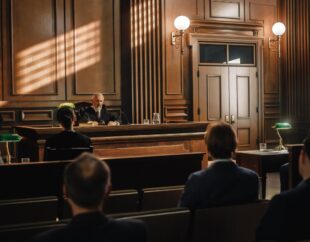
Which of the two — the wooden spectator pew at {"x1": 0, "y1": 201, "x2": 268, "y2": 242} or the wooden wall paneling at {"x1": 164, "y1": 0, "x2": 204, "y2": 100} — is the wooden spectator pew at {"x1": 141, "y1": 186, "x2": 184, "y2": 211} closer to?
the wooden spectator pew at {"x1": 0, "y1": 201, "x2": 268, "y2": 242}

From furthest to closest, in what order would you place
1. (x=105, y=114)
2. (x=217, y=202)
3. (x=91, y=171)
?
(x=105, y=114), (x=217, y=202), (x=91, y=171)

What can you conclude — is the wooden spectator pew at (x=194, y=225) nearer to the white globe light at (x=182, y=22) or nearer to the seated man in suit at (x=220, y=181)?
the seated man in suit at (x=220, y=181)

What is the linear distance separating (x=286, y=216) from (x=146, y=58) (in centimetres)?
662

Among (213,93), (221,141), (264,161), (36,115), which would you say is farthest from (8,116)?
(221,141)

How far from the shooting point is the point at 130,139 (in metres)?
6.45

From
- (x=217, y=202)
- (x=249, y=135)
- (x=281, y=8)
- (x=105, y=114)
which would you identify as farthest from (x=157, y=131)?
(x=281, y=8)

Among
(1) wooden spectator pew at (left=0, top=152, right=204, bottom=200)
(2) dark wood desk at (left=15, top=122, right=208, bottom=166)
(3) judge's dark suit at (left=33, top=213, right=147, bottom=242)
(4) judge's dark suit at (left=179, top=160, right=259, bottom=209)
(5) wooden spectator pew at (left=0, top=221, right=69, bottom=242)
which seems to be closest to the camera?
(3) judge's dark suit at (left=33, top=213, right=147, bottom=242)

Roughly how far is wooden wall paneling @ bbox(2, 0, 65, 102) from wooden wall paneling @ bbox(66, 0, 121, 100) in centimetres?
18

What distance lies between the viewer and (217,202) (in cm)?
264

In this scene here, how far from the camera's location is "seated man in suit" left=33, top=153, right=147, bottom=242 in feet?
5.46

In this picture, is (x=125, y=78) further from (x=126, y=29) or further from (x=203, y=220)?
(x=203, y=220)

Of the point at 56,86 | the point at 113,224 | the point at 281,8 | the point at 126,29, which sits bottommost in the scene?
the point at 113,224

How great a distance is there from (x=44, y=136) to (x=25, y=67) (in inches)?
87.0

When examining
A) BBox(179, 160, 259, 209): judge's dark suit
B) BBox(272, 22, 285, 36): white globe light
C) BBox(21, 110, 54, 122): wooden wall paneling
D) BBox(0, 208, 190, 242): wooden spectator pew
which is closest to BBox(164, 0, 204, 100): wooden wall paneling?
BBox(272, 22, 285, 36): white globe light
